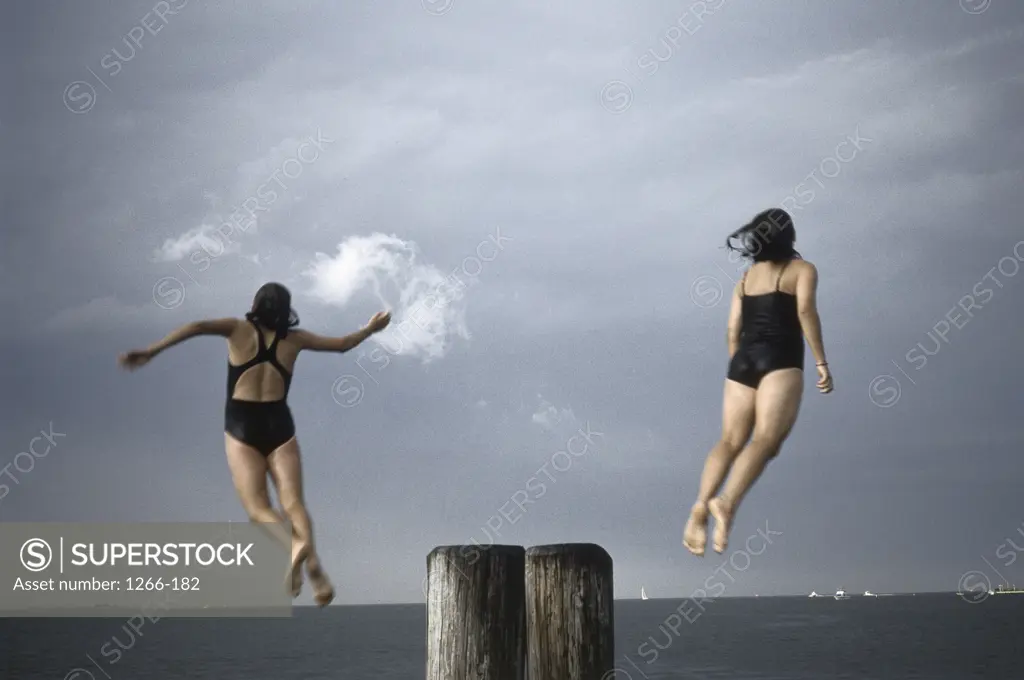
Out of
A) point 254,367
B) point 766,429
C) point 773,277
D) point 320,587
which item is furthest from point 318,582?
point 773,277

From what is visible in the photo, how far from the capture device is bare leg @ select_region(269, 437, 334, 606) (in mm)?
8078

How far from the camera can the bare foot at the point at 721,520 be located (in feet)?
25.7

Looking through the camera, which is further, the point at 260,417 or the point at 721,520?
the point at 260,417

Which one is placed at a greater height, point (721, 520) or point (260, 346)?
point (260, 346)

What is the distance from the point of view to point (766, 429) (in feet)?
26.7

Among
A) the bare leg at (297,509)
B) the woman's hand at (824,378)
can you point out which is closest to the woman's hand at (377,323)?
the bare leg at (297,509)

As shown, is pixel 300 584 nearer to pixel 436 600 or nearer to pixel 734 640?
pixel 436 600

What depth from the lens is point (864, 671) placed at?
132125 millimetres

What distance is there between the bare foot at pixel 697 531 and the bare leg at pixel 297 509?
2.47 m

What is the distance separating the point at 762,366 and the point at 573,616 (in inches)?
85.6

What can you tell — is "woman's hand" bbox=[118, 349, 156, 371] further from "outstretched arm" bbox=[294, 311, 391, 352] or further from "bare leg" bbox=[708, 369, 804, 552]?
"bare leg" bbox=[708, 369, 804, 552]

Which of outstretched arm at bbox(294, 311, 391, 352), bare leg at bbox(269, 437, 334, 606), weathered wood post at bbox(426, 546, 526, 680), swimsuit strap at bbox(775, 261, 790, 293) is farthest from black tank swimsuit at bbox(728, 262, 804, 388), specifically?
bare leg at bbox(269, 437, 334, 606)

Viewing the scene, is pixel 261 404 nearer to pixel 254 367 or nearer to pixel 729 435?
pixel 254 367

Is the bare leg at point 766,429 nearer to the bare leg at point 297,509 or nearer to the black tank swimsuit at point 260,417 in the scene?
the bare leg at point 297,509
